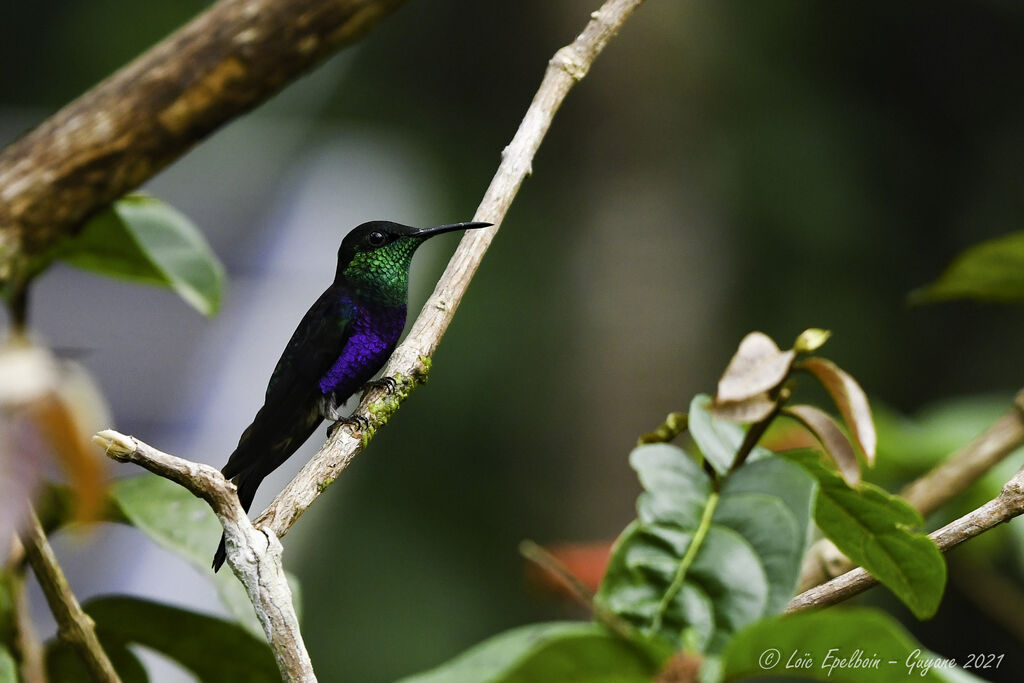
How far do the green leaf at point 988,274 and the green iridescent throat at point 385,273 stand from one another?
0.83m

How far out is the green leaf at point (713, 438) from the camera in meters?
0.84

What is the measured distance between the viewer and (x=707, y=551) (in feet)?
2.49

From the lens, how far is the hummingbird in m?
1.40

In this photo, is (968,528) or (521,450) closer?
(968,528)

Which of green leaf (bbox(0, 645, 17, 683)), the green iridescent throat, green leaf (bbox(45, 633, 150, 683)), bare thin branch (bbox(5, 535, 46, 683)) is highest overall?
the green iridescent throat

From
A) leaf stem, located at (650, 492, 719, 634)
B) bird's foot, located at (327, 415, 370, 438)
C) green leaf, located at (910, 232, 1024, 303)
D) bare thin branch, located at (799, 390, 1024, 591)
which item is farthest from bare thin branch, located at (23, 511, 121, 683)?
green leaf, located at (910, 232, 1024, 303)

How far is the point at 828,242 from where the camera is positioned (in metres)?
6.20

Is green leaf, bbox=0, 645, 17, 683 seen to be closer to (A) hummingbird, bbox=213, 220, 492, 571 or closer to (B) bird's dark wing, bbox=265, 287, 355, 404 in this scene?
(A) hummingbird, bbox=213, 220, 492, 571

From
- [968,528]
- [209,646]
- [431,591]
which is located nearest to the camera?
[968,528]

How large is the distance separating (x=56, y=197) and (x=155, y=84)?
0.16m

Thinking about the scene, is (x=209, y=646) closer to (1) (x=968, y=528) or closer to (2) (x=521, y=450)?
(1) (x=968, y=528)

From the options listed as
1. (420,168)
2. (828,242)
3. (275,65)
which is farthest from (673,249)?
(275,65)

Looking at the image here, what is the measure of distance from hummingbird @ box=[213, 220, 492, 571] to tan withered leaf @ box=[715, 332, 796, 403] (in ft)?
1.94

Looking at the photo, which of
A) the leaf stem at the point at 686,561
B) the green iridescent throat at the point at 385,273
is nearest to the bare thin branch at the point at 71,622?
the leaf stem at the point at 686,561
